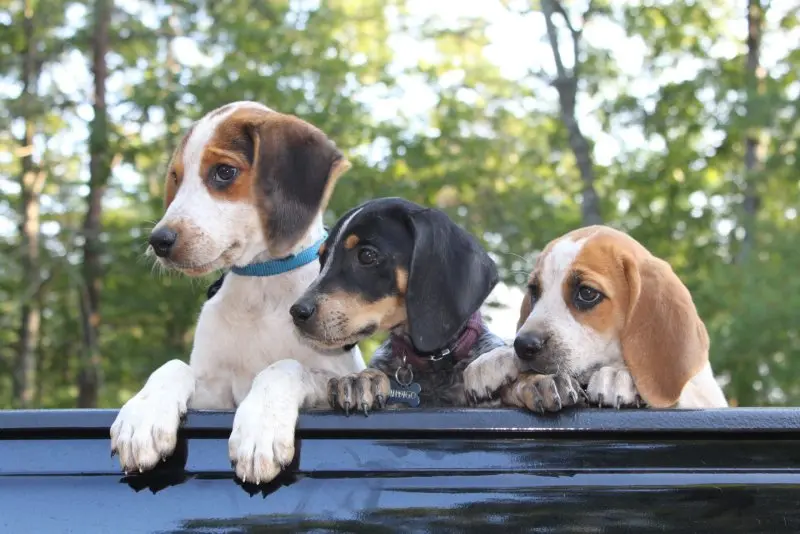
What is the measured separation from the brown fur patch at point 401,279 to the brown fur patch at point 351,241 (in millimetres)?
205

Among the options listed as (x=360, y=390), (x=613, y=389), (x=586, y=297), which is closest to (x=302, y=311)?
(x=360, y=390)

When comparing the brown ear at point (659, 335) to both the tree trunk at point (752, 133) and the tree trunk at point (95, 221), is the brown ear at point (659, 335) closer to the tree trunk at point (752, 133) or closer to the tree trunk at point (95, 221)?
the tree trunk at point (752, 133)

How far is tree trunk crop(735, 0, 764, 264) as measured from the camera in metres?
11.8

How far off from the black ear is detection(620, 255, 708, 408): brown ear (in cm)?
57

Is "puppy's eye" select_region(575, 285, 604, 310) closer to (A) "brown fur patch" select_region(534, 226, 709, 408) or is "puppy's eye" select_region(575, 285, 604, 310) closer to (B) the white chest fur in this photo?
(A) "brown fur patch" select_region(534, 226, 709, 408)

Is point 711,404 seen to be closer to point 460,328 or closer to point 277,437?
point 460,328

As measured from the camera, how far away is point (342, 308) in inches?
144

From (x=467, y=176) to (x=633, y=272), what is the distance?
952cm

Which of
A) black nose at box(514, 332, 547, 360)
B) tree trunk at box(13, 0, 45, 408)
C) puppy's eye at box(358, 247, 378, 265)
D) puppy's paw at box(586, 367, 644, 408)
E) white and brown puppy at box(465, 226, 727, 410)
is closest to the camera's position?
puppy's paw at box(586, 367, 644, 408)

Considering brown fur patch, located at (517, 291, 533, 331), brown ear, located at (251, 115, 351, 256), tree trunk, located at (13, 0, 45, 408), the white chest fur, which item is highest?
brown ear, located at (251, 115, 351, 256)

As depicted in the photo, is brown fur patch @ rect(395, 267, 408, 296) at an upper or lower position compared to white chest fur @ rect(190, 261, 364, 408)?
upper

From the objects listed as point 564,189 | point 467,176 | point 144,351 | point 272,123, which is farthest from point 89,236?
point 272,123

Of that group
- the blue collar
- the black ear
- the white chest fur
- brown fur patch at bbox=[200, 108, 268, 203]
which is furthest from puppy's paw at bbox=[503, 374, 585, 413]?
brown fur patch at bbox=[200, 108, 268, 203]

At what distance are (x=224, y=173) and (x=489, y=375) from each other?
1.49 meters
